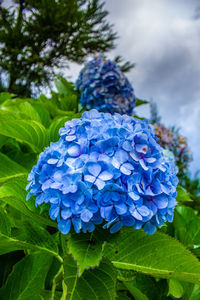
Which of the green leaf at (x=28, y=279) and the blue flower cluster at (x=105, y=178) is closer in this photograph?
the blue flower cluster at (x=105, y=178)

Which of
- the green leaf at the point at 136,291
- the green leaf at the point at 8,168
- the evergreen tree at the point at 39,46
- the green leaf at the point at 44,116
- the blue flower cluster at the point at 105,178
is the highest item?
the evergreen tree at the point at 39,46

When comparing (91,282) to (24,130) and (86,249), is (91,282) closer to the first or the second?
(86,249)

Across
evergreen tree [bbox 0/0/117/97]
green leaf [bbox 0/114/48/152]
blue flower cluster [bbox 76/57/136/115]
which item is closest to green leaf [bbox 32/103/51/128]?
green leaf [bbox 0/114/48/152]

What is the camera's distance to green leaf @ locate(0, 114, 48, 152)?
1.09m

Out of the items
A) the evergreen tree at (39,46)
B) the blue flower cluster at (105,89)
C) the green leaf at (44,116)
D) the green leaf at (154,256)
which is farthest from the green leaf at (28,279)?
the evergreen tree at (39,46)

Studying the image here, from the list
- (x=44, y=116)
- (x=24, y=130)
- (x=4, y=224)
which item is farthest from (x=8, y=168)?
(x=44, y=116)

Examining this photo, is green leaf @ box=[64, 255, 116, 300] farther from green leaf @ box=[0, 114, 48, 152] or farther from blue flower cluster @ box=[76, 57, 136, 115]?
blue flower cluster @ box=[76, 57, 136, 115]

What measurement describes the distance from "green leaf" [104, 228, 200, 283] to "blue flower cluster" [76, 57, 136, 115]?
1.25 m

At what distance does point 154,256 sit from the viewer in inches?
31.1

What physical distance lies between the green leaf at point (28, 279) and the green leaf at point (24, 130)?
0.46 meters

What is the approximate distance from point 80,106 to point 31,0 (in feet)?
29.5

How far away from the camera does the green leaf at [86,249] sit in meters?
0.65

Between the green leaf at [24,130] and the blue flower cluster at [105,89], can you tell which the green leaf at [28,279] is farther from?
the blue flower cluster at [105,89]

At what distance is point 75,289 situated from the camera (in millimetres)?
720
